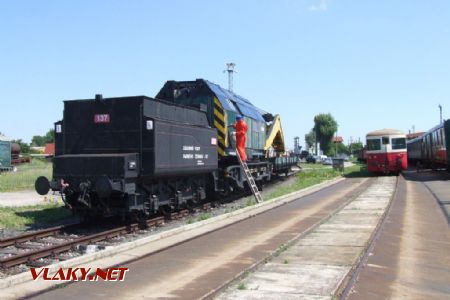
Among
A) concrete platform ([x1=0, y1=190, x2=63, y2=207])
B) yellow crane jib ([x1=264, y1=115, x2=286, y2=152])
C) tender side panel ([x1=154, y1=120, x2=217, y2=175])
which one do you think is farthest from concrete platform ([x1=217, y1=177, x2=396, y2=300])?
yellow crane jib ([x1=264, y1=115, x2=286, y2=152])

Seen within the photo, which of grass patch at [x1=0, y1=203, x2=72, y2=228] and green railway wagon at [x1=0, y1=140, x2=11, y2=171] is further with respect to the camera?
green railway wagon at [x1=0, y1=140, x2=11, y2=171]

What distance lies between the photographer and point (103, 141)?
40.2ft

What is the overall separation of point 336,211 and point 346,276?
307 inches

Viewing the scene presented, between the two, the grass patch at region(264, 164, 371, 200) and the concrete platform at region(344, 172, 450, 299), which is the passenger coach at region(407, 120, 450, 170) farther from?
the concrete platform at region(344, 172, 450, 299)

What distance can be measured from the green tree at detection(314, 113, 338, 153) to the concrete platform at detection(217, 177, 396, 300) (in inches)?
4007

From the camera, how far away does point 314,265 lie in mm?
7562

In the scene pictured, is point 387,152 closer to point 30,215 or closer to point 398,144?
point 398,144

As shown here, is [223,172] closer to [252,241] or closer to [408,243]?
[252,241]

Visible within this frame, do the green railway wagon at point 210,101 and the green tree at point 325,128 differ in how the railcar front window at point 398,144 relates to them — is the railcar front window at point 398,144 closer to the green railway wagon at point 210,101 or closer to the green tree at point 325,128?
the green railway wagon at point 210,101

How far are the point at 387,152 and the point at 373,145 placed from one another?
3.38 ft

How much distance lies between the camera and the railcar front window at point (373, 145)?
33.3m

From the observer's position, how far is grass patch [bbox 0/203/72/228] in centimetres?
1283

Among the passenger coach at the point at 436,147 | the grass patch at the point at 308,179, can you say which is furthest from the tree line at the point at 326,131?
the grass patch at the point at 308,179

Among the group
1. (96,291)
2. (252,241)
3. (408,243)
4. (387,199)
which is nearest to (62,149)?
(252,241)
